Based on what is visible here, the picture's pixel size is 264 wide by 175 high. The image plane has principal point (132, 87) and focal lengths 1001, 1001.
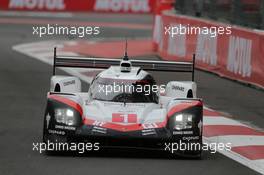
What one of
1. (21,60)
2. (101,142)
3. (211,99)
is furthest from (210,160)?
(21,60)

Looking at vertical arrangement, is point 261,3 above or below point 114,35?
above

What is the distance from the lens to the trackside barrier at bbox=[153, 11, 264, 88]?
21.1m

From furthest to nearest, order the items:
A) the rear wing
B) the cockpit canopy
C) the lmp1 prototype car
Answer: the rear wing → the cockpit canopy → the lmp1 prototype car

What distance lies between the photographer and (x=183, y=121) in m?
12.9

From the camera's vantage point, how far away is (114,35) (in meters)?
39.7

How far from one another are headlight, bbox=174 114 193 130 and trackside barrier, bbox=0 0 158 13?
28.0m

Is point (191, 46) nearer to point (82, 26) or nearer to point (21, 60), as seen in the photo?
point (21, 60)

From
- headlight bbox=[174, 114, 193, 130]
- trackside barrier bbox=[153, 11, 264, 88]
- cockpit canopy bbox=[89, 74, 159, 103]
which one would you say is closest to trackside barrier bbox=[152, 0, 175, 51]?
trackside barrier bbox=[153, 11, 264, 88]

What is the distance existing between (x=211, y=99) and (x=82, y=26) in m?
22.6

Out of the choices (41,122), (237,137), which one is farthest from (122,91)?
(41,122)

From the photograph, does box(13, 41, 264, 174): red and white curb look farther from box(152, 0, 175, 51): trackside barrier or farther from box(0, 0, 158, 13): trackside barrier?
box(0, 0, 158, 13): trackside barrier

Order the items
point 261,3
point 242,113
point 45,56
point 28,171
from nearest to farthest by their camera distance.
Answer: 1. point 28,171
2. point 242,113
3. point 261,3
4. point 45,56

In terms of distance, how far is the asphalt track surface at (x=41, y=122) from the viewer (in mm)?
11883

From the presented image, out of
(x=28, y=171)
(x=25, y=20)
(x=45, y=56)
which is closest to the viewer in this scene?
(x=28, y=171)
